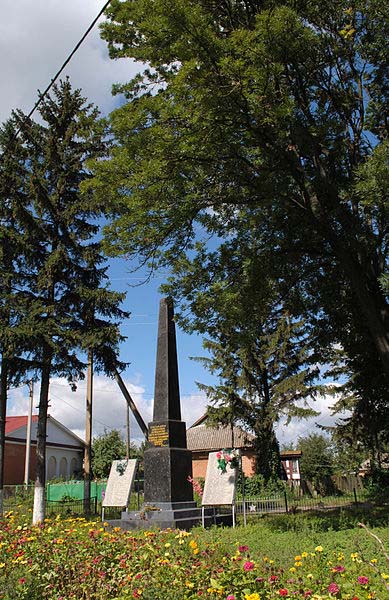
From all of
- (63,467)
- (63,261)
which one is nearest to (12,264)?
(63,261)

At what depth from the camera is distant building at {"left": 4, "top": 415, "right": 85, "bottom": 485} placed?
36.7 m

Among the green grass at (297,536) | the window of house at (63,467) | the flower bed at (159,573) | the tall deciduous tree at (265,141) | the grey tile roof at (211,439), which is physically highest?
the tall deciduous tree at (265,141)

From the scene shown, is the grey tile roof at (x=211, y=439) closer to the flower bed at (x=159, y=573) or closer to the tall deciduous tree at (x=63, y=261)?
the tall deciduous tree at (x=63, y=261)

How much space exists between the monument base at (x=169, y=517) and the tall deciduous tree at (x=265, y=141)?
5430 mm

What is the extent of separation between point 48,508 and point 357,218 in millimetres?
15248

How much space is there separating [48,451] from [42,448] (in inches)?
1225

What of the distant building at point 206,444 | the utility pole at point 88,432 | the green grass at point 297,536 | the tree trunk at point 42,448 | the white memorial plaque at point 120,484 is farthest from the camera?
the distant building at point 206,444

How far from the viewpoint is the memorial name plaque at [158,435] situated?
39.1 feet

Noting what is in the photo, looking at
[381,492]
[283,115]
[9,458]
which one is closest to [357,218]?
[283,115]

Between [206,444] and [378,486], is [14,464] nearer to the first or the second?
[206,444]

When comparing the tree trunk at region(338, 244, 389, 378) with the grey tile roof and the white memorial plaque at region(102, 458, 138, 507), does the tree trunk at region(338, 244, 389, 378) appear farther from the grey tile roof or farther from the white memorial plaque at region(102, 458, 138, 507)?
the grey tile roof

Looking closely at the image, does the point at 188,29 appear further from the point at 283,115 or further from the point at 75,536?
the point at 75,536

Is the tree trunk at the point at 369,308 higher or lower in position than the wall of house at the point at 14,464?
higher

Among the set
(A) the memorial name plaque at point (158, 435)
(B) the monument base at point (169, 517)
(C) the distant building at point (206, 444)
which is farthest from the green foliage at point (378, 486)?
(C) the distant building at point (206, 444)
